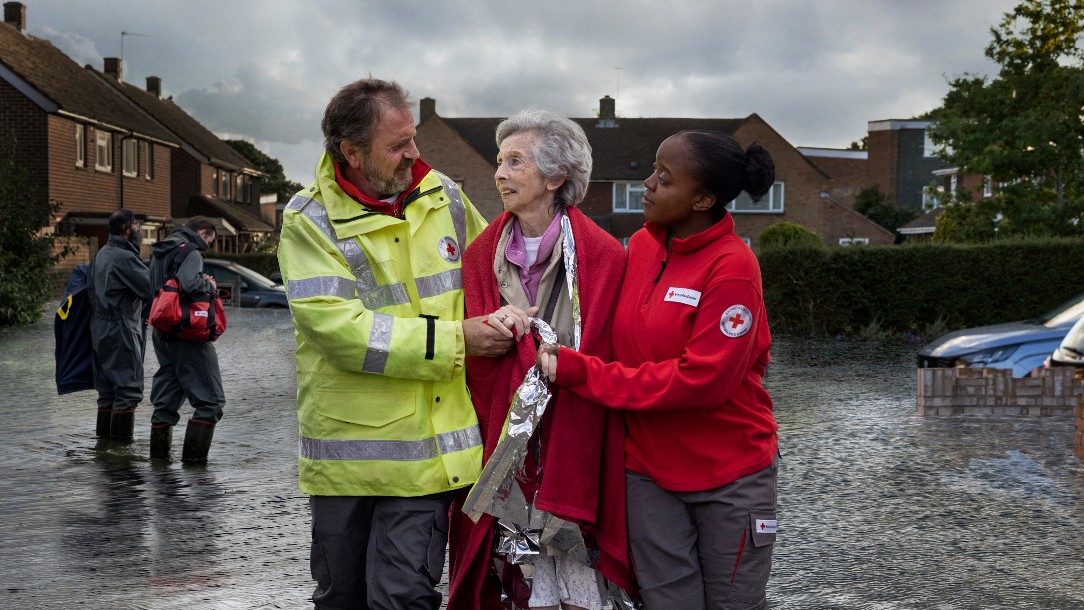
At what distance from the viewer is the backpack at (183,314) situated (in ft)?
26.9

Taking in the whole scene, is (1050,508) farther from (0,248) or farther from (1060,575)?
(0,248)

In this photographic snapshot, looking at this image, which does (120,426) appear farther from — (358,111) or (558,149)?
(558,149)

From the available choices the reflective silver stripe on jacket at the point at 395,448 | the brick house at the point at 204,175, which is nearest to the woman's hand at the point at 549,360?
the reflective silver stripe on jacket at the point at 395,448

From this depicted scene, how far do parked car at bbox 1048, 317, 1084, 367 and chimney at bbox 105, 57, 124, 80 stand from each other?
165 feet

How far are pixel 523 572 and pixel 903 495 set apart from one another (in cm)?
454

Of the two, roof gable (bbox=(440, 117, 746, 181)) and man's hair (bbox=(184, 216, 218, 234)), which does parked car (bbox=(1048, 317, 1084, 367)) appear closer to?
man's hair (bbox=(184, 216, 218, 234))

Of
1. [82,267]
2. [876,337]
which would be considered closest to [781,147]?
[876,337]

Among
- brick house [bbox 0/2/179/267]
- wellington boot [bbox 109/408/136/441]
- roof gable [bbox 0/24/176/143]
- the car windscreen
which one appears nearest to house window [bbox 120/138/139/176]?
brick house [bbox 0/2/179/267]

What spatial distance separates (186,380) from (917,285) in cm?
1576

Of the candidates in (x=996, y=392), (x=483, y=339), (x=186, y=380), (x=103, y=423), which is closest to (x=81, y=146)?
(x=103, y=423)

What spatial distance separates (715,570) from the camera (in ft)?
10.9

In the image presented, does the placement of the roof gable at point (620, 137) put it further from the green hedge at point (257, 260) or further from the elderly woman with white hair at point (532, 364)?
the elderly woman with white hair at point (532, 364)

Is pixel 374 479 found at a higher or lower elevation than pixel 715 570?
higher

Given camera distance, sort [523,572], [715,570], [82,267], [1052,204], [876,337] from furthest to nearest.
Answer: [1052,204], [876,337], [82,267], [523,572], [715,570]
